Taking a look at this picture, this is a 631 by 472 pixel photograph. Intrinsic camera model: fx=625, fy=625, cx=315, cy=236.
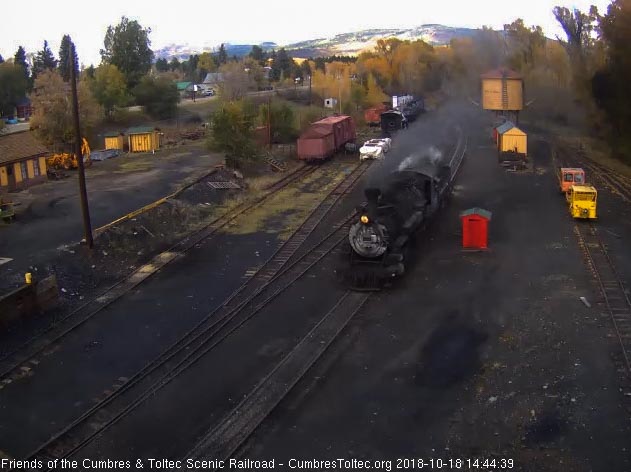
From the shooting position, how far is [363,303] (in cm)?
1605

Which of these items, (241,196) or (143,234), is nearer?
(143,234)

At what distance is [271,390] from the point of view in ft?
38.5

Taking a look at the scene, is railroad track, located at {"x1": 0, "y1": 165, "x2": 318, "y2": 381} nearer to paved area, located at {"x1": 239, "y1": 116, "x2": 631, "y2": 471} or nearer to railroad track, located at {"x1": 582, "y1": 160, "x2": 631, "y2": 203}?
paved area, located at {"x1": 239, "y1": 116, "x2": 631, "y2": 471}

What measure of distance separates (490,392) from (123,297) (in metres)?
10.4

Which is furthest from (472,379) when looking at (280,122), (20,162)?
(280,122)

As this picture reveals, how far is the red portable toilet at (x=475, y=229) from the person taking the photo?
2031 centimetres

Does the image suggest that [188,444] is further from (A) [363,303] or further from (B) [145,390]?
(A) [363,303]

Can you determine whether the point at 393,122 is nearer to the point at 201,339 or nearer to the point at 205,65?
the point at 201,339

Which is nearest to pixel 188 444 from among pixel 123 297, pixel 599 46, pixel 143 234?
pixel 123 297

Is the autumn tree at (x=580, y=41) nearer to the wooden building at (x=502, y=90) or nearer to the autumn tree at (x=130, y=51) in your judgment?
the wooden building at (x=502, y=90)

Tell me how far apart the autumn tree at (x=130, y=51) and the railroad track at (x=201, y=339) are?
191ft

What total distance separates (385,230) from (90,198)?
58.5ft

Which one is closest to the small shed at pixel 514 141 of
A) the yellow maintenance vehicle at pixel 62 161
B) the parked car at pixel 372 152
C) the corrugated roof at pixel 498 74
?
the corrugated roof at pixel 498 74

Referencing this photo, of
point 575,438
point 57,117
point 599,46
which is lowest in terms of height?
point 575,438
